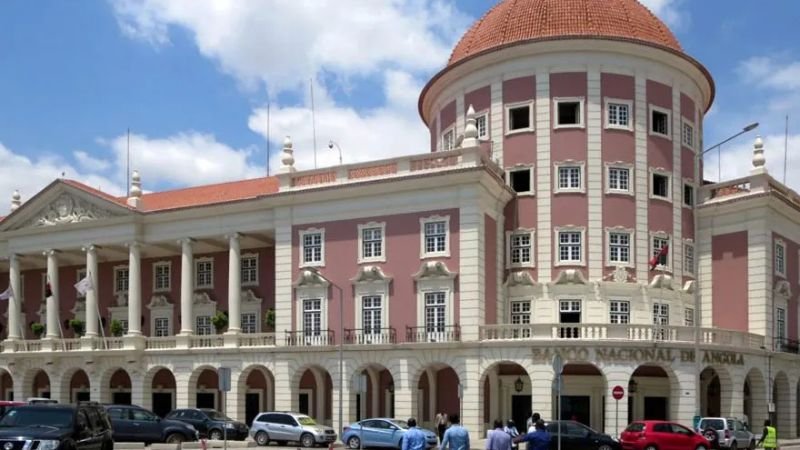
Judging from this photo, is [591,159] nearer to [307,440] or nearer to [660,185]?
[660,185]

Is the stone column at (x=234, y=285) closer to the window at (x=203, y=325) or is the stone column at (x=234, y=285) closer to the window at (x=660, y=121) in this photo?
the window at (x=203, y=325)

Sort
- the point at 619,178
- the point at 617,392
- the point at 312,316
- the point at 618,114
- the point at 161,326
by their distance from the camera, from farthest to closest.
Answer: the point at 161,326
the point at 312,316
the point at 618,114
the point at 619,178
the point at 617,392

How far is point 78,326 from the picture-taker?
60.2 metres

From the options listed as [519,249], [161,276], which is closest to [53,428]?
[519,249]

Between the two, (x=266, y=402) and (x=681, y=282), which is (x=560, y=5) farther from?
(x=266, y=402)

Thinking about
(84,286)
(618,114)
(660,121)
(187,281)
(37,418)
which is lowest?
(37,418)

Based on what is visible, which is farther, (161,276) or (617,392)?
(161,276)

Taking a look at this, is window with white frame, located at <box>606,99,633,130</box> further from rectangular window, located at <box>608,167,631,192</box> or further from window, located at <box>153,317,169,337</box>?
window, located at <box>153,317,169,337</box>

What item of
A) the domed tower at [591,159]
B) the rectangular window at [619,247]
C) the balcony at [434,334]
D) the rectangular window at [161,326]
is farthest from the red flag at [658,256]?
the rectangular window at [161,326]

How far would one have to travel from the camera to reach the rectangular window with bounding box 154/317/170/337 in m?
58.7

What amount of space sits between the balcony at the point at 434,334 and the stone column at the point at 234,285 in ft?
33.5

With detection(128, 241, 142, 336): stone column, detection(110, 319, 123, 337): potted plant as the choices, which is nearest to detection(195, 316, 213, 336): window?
detection(128, 241, 142, 336): stone column

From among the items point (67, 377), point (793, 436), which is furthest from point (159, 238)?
point (793, 436)

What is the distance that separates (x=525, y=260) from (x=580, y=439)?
13.2 metres
